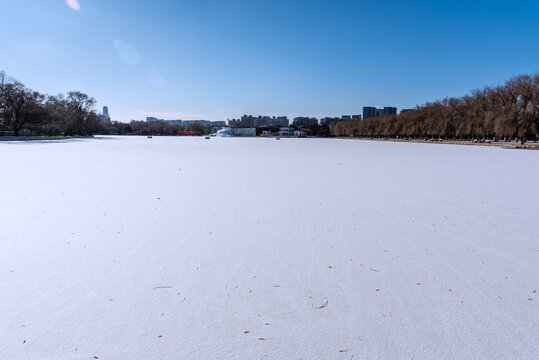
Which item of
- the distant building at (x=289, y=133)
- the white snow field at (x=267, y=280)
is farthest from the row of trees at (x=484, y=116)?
the distant building at (x=289, y=133)

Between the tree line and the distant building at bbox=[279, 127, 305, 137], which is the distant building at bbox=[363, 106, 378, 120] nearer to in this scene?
the distant building at bbox=[279, 127, 305, 137]

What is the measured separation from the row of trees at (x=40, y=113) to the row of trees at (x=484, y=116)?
77.4 metres

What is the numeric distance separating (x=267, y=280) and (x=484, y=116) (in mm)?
63984

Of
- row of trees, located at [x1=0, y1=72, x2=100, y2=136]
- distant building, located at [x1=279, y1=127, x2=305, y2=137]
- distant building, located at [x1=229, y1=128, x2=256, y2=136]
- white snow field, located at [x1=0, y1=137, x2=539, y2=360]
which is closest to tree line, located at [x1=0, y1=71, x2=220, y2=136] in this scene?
row of trees, located at [x1=0, y1=72, x2=100, y2=136]

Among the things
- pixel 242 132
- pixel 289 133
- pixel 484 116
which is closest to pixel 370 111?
pixel 289 133

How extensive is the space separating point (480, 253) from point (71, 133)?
8559 centimetres

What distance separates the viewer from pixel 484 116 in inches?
2090

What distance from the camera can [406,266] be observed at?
393 cm

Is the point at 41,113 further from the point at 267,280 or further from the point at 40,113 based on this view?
the point at 267,280

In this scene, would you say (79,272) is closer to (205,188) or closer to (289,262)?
(289,262)

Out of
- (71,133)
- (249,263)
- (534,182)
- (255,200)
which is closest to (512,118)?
(534,182)

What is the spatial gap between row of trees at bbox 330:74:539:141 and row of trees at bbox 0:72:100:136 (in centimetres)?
7742

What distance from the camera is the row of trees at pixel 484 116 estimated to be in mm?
43719

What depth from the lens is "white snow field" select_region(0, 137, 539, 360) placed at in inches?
97.0
